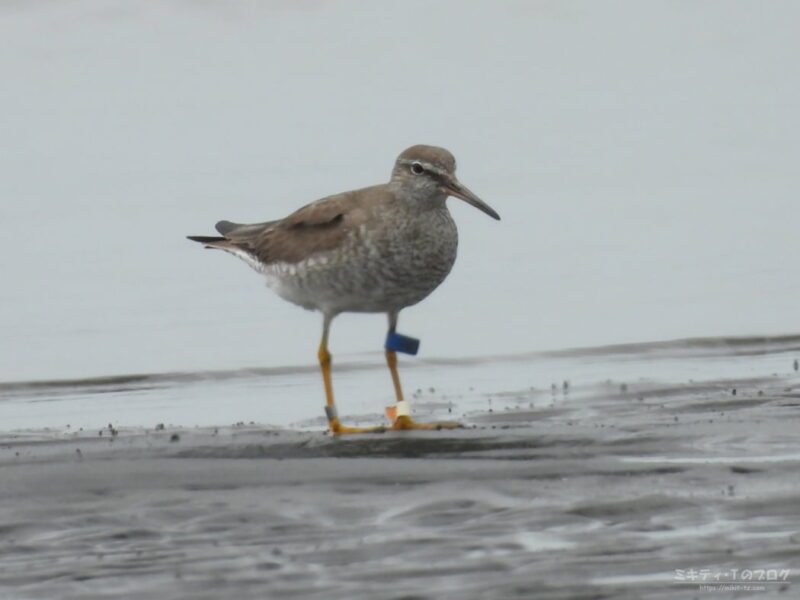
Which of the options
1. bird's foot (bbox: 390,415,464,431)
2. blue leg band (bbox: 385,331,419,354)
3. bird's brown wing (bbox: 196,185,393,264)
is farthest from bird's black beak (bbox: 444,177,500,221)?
bird's foot (bbox: 390,415,464,431)

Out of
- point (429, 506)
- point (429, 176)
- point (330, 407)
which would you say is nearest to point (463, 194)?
point (429, 176)

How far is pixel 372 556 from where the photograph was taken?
6246mm

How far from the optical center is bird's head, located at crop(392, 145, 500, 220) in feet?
31.1

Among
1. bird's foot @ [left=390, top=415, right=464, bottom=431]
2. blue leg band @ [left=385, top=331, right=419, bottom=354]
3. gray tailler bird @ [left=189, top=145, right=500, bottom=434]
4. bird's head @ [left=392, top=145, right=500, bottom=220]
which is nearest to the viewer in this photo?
bird's foot @ [left=390, top=415, right=464, bottom=431]

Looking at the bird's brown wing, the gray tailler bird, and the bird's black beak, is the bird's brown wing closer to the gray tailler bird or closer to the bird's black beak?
the gray tailler bird

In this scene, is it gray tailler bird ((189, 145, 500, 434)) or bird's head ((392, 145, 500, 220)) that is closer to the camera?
gray tailler bird ((189, 145, 500, 434))

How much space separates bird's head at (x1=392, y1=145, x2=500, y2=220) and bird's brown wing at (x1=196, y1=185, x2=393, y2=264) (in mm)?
136

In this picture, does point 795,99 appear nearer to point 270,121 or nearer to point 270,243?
point 270,121

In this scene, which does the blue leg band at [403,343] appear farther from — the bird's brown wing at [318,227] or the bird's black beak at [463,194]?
the bird's black beak at [463,194]

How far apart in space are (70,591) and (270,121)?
37.9ft

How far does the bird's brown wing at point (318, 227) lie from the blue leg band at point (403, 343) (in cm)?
57

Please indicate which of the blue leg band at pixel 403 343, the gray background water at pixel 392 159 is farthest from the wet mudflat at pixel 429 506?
the gray background water at pixel 392 159

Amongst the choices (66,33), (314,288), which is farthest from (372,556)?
(66,33)

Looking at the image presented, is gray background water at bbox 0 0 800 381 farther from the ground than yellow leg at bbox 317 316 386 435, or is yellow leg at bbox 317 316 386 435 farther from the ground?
gray background water at bbox 0 0 800 381
